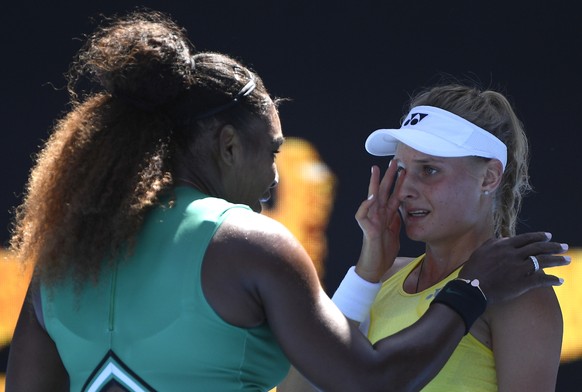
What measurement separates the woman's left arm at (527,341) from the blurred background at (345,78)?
897mm

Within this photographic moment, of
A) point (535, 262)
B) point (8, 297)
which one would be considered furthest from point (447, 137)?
point (8, 297)

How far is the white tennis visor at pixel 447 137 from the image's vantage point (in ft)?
6.69

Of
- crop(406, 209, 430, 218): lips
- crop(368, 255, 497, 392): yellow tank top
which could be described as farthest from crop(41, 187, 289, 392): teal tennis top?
crop(406, 209, 430, 218): lips

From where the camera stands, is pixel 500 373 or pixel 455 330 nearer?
pixel 455 330

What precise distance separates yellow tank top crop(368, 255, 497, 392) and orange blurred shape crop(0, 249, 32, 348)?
1.11 metres

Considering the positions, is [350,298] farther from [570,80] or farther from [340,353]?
[570,80]

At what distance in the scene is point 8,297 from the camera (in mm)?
2717

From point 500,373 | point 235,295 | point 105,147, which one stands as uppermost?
point 105,147

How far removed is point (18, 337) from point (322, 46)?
147cm

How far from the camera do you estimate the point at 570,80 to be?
2850mm

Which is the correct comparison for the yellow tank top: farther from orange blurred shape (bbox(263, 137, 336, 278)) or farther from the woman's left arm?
orange blurred shape (bbox(263, 137, 336, 278))

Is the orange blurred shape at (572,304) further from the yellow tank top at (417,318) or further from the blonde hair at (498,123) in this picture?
the yellow tank top at (417,318)

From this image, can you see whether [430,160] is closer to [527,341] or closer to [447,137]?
[447,137]

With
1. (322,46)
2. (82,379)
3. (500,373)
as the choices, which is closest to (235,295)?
(82,379)
